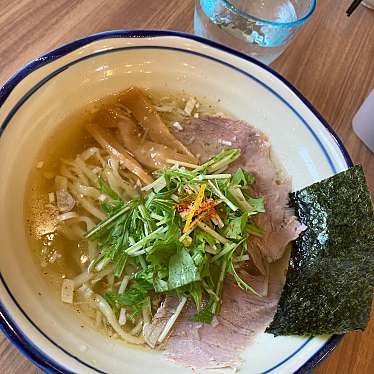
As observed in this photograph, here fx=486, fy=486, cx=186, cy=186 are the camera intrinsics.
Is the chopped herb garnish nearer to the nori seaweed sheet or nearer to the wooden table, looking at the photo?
the nori seaweed sheet

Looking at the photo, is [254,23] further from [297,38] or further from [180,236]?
[180,236]

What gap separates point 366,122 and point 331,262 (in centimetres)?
61

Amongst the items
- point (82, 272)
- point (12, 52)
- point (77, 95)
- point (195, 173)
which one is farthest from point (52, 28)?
point (82, 272)

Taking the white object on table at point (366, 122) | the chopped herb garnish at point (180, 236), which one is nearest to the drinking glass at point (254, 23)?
the white object on table at point (366, 122)

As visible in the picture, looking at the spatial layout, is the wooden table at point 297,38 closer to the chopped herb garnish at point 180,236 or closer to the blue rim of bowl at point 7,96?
the blue rim of bowl at point 7,96

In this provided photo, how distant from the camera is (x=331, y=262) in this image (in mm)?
1166

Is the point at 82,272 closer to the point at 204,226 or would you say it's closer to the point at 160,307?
the point at 160,307

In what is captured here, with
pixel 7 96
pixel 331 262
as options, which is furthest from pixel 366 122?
pixel 7 96

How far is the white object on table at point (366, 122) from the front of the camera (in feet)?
5.08

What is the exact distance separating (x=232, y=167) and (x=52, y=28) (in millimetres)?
738

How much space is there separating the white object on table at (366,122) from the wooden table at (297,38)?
0.02 metres

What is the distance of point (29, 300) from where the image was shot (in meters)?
1.01

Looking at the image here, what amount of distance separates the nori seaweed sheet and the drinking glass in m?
0.50

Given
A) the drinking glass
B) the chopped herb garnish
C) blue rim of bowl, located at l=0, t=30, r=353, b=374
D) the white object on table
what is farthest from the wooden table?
the chopped herb garnish
